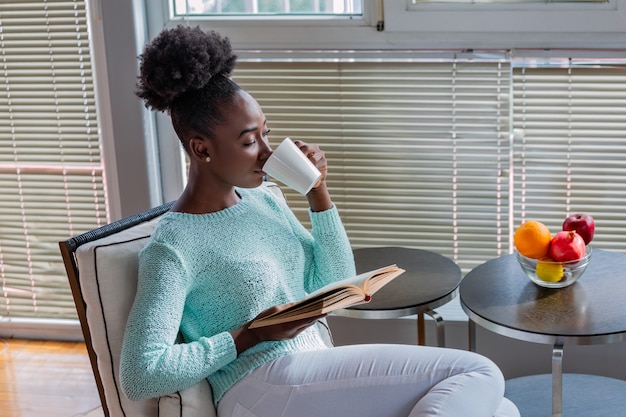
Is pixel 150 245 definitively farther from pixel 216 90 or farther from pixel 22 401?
pixel 22 401

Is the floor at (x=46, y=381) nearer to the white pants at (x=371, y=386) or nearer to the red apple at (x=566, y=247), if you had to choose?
the white pants at (x=371, y=386)

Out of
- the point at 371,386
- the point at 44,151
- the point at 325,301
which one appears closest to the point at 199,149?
the point at 325,301

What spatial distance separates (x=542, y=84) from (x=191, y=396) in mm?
1367

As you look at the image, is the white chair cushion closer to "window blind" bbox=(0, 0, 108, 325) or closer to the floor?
→ the floor

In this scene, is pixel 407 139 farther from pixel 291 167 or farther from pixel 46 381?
pixel 46 381

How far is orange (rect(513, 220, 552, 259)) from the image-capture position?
195 cm

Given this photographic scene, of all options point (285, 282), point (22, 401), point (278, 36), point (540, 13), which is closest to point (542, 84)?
point (540, 13)

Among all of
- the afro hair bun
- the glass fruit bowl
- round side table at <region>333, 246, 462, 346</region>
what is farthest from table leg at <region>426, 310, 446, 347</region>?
the afro hair bun

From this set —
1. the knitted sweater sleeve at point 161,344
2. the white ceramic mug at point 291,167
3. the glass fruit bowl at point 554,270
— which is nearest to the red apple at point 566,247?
the glass fruit bowl at point 554,270

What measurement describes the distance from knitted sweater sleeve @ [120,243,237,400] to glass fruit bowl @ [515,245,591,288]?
2.55ft

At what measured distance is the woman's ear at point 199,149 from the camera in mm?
1682

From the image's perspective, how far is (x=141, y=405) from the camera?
1.62 metres

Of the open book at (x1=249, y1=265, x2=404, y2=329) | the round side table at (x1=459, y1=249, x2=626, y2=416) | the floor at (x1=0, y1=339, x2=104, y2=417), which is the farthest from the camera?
the floor at (x1=0, y1=339, x2=104, y2=417)

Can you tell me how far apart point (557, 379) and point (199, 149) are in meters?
0.89
